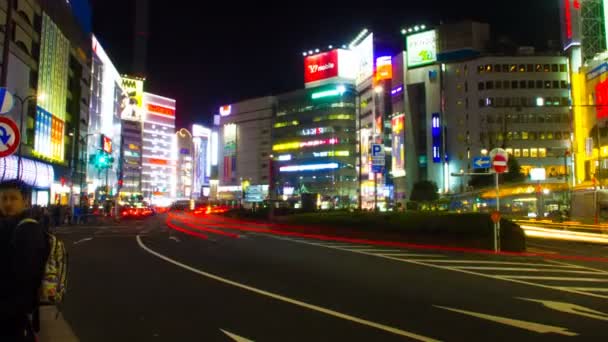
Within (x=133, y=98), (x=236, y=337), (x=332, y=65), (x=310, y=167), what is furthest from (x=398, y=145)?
(x=236, y=337)

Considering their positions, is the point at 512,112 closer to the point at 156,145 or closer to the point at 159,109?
the point at 156,145

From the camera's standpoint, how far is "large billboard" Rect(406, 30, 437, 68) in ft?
341

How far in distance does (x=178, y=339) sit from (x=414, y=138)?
103 m

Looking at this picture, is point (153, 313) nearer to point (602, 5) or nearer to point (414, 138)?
point (602, 5)

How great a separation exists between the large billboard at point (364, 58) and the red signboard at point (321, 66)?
18.7 ft

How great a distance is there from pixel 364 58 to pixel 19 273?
13285 cm

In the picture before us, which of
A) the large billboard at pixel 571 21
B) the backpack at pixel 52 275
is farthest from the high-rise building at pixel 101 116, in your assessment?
the backpack at pixel 52 275

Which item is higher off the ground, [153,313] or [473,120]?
[473,120]

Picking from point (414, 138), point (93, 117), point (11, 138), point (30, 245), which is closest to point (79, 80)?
point (93, 117)

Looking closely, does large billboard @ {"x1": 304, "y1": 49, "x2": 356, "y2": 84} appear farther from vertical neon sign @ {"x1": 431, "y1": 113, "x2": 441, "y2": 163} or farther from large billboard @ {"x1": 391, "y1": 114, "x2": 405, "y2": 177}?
vertical neon sign @ {"x1": 431, "y1": 113, "x2": 441, "y2": 163}

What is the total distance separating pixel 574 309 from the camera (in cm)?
932

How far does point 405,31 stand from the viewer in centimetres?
10975

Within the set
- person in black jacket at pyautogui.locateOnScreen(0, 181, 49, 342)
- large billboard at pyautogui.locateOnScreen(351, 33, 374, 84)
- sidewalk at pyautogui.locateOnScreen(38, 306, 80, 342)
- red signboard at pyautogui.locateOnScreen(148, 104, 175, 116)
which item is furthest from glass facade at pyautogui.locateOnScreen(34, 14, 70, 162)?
red signboard at pyautogui.locateOnScreen(148, 104, 175, 116)

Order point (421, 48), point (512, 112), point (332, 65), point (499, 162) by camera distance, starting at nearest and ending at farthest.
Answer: point (499, 162) → point (512, 112) → point (421, 48) → point (332, 65)
